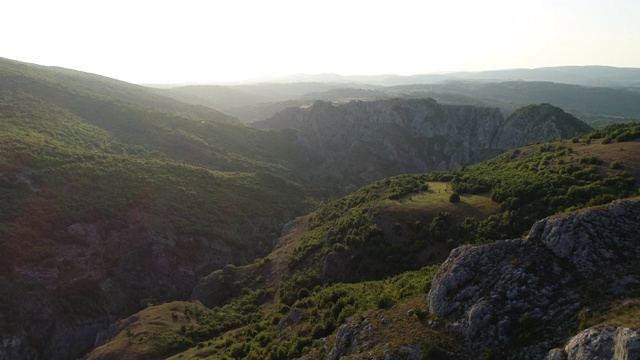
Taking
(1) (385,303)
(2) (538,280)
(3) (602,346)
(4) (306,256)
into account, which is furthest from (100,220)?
(3) (602,346)

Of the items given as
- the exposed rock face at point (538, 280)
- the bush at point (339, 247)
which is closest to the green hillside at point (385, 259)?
the bush at point (339, 247)

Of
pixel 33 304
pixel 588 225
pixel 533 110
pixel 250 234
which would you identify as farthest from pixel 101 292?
pixel 533 110

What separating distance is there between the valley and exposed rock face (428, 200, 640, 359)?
10 cm

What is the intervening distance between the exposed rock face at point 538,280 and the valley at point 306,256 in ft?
0.33

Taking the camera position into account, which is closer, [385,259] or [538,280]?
[538,280]

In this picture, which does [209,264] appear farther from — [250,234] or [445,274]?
[445,274]

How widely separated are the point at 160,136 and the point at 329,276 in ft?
432

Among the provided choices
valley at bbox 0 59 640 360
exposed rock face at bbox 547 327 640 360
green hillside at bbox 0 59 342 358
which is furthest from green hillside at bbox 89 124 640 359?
green hillside at bbox 0 59 342 358

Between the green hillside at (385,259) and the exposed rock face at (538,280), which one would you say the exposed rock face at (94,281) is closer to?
the green hillside at (385,259)

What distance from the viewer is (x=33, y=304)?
7125 centimetres

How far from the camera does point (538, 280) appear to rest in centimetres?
2597

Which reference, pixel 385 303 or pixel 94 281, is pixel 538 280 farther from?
pixel 94 281

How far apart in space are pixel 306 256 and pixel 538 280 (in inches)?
1946

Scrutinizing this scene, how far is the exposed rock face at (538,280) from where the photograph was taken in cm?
2339
